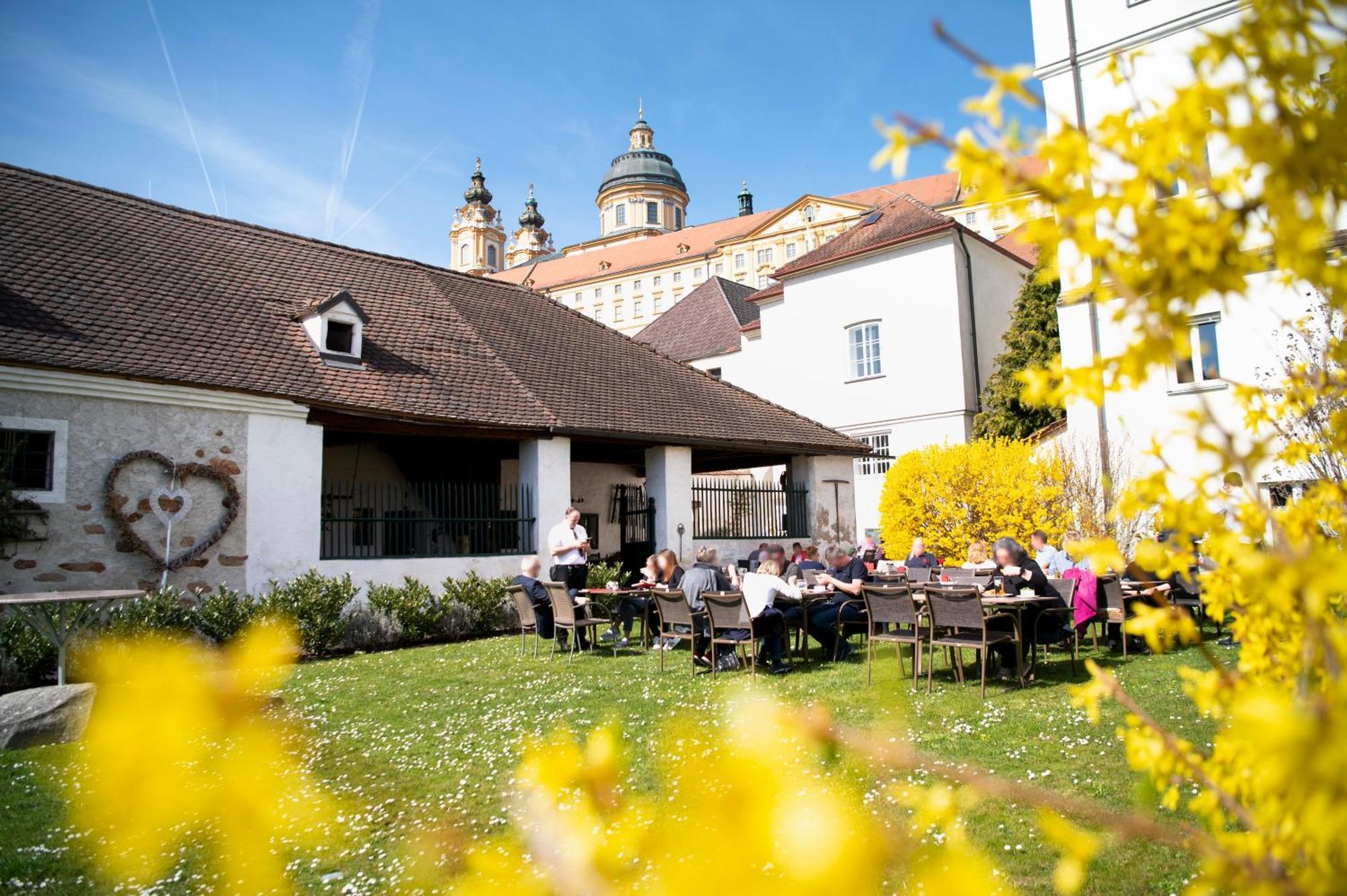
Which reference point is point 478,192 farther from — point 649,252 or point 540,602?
point 540,602

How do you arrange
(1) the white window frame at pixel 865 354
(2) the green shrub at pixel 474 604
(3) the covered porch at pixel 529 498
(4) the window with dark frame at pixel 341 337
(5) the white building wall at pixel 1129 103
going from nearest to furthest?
(2) the green shrub at pixel 474 604
(3) the covered porch at pixel 529 498
(4) the window with dark frame at pixel 341 337
(5) the white building wall at pixel 1129 103
(1) the white window frame at pixel 865 354

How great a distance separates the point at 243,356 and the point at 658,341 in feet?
82.3

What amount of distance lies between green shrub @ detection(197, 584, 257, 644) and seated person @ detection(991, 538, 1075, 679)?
8.85 meters

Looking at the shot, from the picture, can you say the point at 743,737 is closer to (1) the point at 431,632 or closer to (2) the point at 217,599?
(2) the point at 217,599

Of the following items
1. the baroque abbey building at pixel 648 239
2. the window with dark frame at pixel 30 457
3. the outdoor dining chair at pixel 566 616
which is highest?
the baroque abbey building at pixel 648 239

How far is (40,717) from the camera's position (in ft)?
23.7

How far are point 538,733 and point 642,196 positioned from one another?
96170 millimetres

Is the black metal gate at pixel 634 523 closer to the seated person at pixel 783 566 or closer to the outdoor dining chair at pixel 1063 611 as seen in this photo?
the seated person at pixel 783 566

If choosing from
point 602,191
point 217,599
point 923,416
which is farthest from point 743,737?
point 602,191

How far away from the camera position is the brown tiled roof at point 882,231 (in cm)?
2588

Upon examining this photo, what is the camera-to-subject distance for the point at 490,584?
1442 centimetres

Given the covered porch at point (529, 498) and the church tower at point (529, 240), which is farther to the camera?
the church tower at point (529, 240)

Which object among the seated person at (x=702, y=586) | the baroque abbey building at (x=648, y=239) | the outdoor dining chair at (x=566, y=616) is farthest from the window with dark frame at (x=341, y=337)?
the baroque abbey building at (x=648, y=239)

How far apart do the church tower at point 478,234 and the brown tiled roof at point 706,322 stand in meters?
61.9
